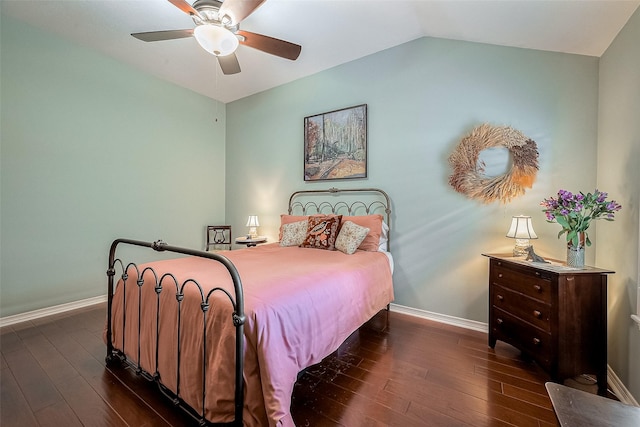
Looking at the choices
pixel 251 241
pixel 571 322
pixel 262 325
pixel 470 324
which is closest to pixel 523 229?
pixel 571 322

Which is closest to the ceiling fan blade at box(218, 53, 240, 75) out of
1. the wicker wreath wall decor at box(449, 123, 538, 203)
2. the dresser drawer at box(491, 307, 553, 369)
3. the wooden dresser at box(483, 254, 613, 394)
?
the wicker wreath wall decor at box(449, 123, 538, 203)

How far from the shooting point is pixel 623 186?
1.74m

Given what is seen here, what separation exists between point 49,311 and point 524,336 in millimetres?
4488

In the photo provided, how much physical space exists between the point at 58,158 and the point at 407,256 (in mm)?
4011

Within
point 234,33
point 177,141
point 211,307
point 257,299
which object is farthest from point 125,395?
point 177,141

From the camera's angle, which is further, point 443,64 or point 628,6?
point 443,64

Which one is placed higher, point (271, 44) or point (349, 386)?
point (271, 44)

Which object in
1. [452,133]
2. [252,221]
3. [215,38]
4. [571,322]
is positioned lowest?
[571,322]

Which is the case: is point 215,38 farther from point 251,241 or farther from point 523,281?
point 523,281

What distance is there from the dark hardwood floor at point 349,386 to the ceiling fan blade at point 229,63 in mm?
2659

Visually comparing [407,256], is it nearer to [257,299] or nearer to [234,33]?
[257,299]

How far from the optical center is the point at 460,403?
155 cm

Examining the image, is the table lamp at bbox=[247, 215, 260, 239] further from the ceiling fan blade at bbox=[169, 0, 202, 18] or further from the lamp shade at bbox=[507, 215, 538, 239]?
the lamp shade at bbox=[507, 215, 538, 239]

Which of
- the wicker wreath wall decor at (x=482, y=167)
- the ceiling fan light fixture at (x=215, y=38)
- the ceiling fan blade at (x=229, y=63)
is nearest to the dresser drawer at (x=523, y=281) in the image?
the wicker wreath wall decor at (x=482, y=167)
